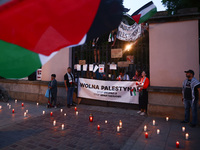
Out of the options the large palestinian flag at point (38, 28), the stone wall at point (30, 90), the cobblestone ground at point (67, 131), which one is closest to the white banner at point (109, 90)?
the cobblestone ground at point (67, 131)

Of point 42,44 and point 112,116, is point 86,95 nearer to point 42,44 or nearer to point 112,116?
point 112,116

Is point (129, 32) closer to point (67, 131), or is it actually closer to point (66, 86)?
point (66, 86)

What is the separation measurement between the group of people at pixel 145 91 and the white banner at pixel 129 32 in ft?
5.66

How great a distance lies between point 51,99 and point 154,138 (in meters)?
5.88

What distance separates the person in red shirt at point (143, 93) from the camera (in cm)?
698

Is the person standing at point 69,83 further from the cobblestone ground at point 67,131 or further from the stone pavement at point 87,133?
the stone pavement at point 87,133

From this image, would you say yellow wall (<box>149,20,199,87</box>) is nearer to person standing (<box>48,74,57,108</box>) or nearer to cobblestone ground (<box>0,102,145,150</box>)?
cobblestone ground (<box>0,102,145,150</box>)

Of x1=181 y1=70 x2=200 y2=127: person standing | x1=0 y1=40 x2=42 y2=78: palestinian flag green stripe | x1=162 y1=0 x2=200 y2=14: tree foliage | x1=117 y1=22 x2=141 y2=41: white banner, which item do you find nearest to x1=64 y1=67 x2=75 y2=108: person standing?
x1=117 y1=22 x2=141 y2=41: white banner

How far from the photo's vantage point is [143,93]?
23.3 feet

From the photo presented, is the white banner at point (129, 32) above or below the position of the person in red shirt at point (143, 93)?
above

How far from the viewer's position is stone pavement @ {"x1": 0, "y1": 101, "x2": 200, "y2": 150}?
4.18 metres

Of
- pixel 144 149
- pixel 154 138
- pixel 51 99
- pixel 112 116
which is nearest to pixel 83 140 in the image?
pixel 144 149

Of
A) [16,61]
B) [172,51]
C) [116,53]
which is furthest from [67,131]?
[172,51]

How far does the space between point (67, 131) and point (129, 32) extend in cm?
542
